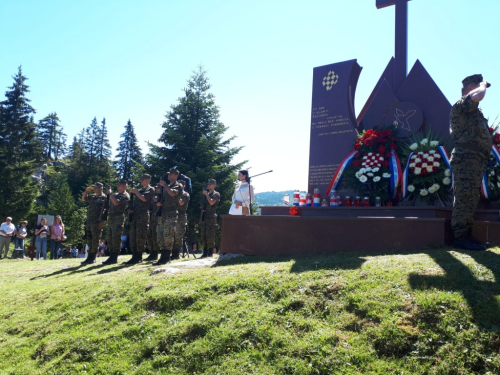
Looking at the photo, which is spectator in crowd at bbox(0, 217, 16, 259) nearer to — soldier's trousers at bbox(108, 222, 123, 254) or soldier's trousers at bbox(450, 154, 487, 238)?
soldier's trousers at bbox(108, 222, 123, 254)

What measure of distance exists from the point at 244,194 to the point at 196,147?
49.8 feet

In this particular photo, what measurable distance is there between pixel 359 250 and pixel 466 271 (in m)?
2.33

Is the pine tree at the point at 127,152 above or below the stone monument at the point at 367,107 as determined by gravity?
above

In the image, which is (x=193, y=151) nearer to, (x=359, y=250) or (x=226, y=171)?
(x=226, y=171)

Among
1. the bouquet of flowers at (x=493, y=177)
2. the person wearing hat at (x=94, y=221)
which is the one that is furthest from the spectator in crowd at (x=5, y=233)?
the bouquet of flowers at (x=493, y=177)

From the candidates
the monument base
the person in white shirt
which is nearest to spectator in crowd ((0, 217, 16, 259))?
the person in white shirt

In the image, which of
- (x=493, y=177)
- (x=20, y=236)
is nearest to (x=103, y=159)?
(x=20, y=236)

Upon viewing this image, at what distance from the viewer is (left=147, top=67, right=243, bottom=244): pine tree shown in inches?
910

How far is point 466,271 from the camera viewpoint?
4.39 m

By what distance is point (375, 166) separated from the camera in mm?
8734

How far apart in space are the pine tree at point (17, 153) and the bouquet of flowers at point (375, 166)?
2922cm

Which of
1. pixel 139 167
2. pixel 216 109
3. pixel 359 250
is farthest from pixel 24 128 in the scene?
pixel 359 250

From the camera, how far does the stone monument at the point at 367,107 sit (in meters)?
9.55

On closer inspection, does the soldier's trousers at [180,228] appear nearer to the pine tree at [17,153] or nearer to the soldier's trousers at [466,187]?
the soldier's trousers at [466,187]
